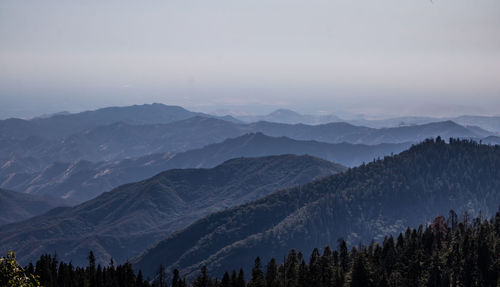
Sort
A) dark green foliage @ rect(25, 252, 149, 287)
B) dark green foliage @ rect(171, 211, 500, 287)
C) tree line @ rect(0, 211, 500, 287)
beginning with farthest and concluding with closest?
dark green foliage @ rect(25, 252, 149, 287)
tree line @ rect(0, 211, 500, 287)
dark green foliage @ rect(171, 211, 500, 287)

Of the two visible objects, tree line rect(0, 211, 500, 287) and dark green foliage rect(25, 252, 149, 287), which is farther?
dark green foliage rect(25, 252, 149, 287)

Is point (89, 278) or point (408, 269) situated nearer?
point (408, 269)

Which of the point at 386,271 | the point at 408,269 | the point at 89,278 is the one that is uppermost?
the point at 408,269

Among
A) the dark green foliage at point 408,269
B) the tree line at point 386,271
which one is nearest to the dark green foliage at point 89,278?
the tree line at point 386,271

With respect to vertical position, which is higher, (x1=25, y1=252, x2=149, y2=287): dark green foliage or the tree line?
the tree line

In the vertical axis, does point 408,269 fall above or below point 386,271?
above

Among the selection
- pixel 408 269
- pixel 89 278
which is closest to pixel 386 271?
pixel 408 269

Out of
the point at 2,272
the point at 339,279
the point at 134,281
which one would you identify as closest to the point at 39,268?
the point at 134,281

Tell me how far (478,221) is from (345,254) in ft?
167

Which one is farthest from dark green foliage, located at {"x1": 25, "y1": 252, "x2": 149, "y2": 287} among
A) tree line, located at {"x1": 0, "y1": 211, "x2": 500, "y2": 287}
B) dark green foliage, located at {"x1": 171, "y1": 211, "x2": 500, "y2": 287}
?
dark green foliage, located at {"x1": 171, "y1": 211, "x2": 500, "y2": 287}

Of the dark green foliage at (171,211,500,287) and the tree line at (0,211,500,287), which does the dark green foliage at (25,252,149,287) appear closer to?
the tree line at (0,211,500,287)

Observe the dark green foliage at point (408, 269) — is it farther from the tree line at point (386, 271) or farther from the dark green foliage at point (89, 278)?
the dark green foliage at point (89, 278)

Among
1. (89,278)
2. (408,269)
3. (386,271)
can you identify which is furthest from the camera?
(89,278)

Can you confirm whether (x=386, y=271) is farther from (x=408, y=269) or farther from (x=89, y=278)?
(x=89, y=278)
